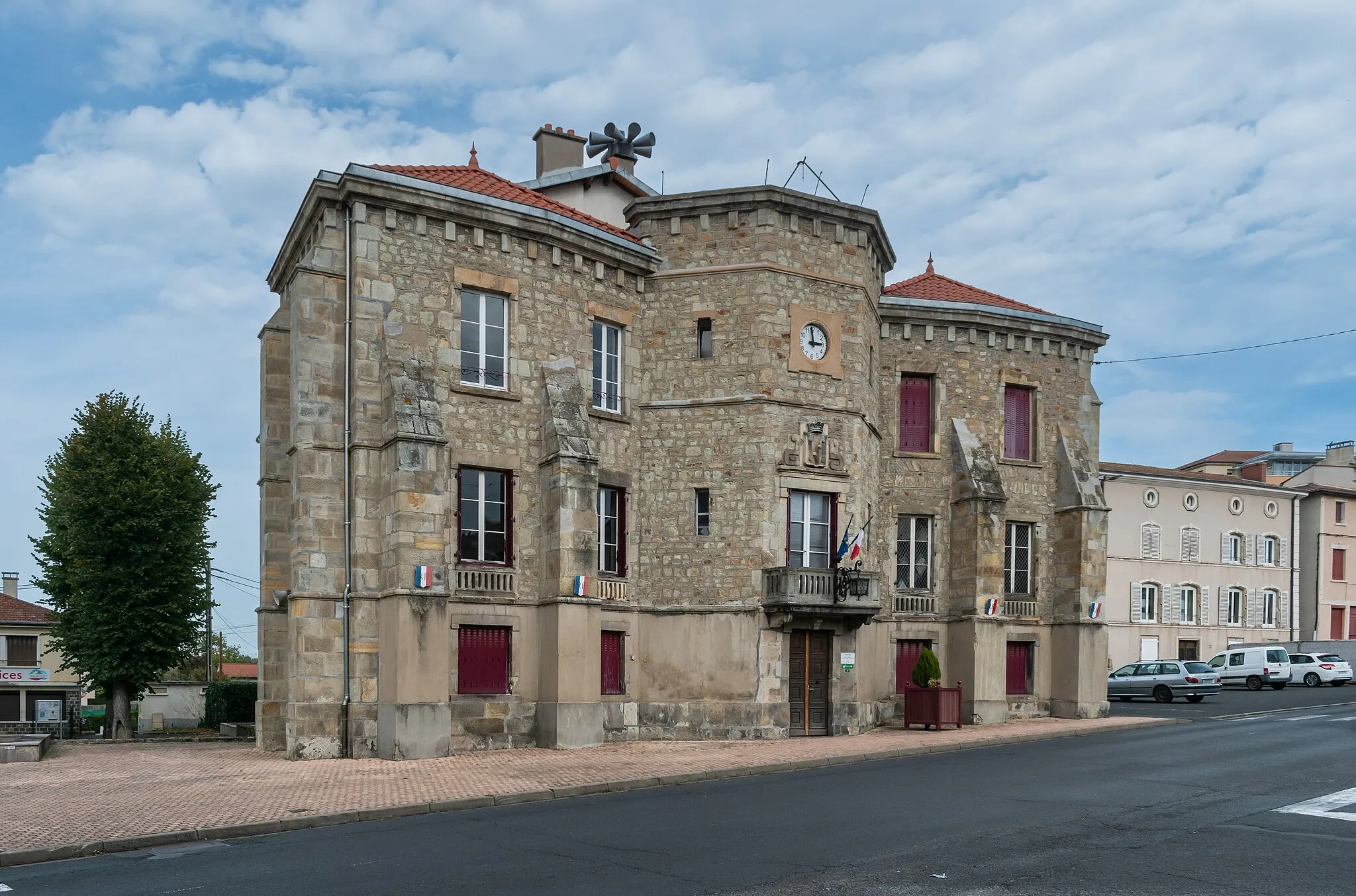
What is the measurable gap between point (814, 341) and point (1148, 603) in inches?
1238

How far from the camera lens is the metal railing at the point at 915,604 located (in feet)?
89.9

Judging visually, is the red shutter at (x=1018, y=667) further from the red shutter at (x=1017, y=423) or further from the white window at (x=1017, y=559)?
the red shutter at (x=1017, y=423)

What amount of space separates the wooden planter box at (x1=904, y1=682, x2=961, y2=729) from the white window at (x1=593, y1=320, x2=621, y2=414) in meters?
8.65

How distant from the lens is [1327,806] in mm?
13672

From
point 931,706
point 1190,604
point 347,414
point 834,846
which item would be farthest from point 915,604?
point 1190,604

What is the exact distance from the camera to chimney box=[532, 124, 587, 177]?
3375 centimetres

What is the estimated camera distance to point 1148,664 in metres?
39.7

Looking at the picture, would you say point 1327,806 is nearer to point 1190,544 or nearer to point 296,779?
point 296,779

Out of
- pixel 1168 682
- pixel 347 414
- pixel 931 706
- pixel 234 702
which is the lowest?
pixel 1168 682

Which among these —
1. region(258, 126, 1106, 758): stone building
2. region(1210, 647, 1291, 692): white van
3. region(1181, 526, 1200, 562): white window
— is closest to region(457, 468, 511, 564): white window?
region(258, 126, 1106, 758): stone building

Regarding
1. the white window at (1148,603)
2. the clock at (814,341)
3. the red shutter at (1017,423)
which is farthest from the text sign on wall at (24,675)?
the white window at (1148,603)

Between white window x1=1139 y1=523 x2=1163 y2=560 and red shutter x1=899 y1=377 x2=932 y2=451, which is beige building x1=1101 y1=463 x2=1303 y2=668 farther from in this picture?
red shutter x1=899 y1=377 x2=932 y2=451

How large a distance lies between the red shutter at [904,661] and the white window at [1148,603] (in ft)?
83.5

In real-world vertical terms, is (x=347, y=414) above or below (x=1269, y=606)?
above
